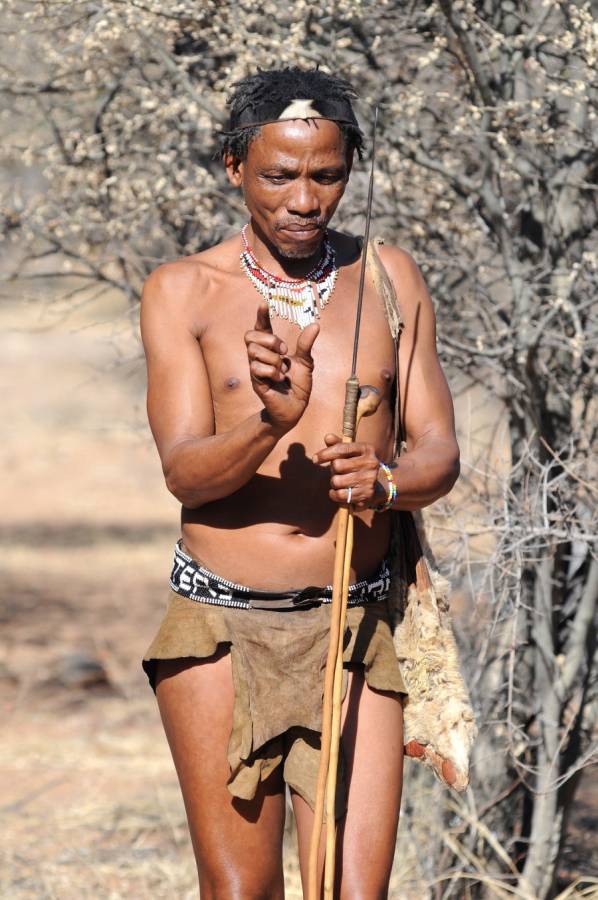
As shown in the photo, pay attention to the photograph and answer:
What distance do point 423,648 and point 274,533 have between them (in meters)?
0.43

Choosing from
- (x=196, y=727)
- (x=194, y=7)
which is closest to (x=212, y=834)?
(x=196, y=727)

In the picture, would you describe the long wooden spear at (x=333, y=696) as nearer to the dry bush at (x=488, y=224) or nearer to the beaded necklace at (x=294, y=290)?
the beaded necklace at (x=294, y=290)

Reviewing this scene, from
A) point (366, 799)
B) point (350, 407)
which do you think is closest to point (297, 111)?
point (350, 407)

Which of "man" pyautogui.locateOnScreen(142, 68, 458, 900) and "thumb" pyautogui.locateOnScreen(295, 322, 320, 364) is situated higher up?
"thumb" pyautogui.locateOnScreen(295, 322, 320, 364)

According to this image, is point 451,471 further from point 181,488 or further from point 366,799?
point 366,799

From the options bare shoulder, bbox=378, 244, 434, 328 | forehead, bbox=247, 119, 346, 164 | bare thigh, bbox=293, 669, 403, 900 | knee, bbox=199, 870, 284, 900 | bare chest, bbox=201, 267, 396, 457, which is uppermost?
forehead, bbox=247, 119, 346, 164

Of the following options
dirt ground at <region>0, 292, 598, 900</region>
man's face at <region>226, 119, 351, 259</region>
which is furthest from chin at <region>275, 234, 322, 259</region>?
dirt ground at <region>0, 292, 598, 900</region>

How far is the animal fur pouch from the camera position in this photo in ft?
9.96

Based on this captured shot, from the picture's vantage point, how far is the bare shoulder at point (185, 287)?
299cm

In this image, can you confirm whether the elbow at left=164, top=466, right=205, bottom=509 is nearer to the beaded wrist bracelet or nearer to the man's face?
the beaded wrist bracelet

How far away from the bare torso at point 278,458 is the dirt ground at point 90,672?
196cm

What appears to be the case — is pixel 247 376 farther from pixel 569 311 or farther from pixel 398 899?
pixel 398 899

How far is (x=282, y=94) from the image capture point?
2.94 m

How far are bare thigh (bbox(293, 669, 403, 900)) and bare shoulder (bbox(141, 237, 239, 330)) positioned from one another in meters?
0.84
